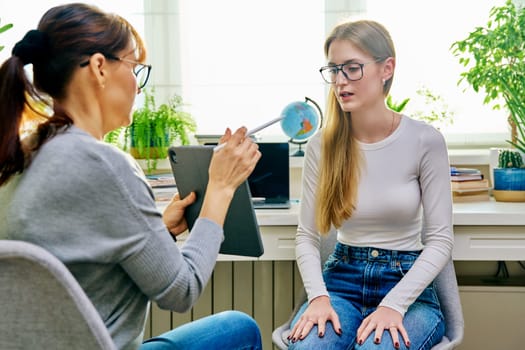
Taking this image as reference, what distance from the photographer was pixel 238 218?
52.7 inches

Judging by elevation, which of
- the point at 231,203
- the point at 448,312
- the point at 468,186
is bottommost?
the point at 448,312

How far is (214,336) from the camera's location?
1286 millimetres

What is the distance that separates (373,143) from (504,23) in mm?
851

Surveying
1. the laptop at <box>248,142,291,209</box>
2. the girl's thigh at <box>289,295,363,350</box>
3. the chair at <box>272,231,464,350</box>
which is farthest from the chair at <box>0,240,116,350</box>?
the laptop at <box>248,142,291,209</box>

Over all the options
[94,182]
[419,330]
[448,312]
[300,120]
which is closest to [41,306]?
[94,182]

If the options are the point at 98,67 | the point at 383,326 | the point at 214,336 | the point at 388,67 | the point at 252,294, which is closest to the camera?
the point at 98,67

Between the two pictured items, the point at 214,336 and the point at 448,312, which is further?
the point at 448,312

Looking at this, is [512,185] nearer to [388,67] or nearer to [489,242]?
[489,242]

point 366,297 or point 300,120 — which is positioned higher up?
point 300,120

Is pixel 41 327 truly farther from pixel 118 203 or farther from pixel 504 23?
pixel 504 23

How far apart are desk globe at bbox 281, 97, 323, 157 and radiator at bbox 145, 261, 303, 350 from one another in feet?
1.60

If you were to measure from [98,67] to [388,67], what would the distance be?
88cm

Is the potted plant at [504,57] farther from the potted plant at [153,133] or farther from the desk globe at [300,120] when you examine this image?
the potted plant at [153,133]

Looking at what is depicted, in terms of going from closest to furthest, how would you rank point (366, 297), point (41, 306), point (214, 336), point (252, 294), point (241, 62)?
point (41, 306), point (214, 336), point (366, 297), point (252, 294), point (241, 62)
